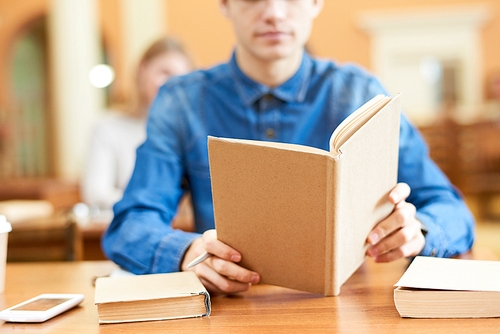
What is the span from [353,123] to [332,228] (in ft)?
0.49

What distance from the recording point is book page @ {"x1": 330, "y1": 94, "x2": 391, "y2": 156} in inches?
27.7

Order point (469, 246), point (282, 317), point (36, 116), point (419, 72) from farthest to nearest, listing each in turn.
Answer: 1. point (36, 116)
2. point (419, 72)
3. point (469, 246)
4. point (282, 317)

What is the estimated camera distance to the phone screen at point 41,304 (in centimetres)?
78

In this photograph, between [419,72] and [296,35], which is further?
[419,72]

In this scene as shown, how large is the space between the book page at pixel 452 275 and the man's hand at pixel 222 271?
0.78 ft

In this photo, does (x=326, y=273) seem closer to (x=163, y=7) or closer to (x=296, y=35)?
(x=296, y=35)

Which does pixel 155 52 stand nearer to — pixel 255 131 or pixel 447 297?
pixel 255 131

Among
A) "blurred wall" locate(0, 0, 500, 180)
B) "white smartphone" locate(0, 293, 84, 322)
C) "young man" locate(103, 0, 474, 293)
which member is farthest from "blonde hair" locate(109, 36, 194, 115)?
"blurred wall" locate(0, 0, 500, 180)

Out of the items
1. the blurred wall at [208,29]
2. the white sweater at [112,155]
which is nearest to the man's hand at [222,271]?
the white sweater at [112,155]

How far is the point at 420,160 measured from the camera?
3.76ft

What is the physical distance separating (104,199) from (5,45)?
7369 millimetres

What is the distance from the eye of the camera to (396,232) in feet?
2.85

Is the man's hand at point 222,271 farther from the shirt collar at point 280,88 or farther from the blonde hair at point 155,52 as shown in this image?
the blonde hair at point 155,52

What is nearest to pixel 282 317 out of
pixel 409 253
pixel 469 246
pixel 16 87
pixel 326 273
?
pixel 326 273
